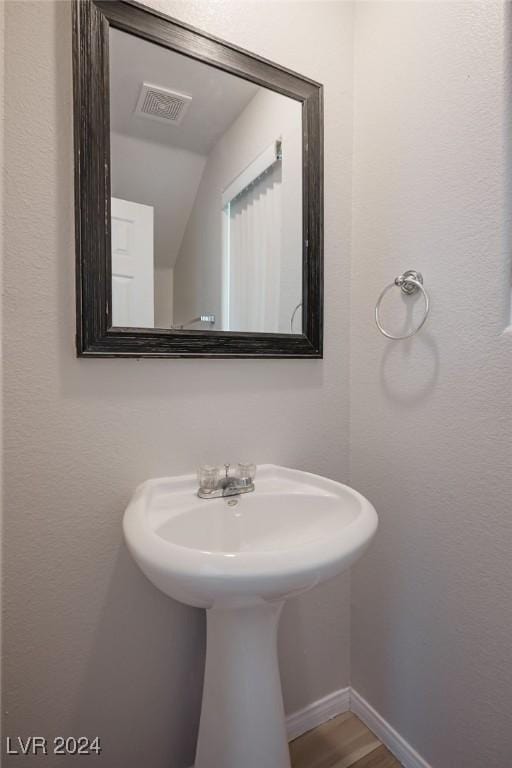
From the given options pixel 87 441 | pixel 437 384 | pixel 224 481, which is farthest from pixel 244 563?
pixel 437 384

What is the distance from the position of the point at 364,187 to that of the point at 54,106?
83 cm

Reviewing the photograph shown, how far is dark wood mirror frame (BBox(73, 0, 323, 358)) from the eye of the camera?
792 millimetres

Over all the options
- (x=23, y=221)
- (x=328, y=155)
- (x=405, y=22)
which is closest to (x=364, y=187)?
(x=328, y=155)

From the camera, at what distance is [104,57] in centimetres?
81

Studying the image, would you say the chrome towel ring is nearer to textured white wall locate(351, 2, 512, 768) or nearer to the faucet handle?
textured white wall locate(351, 2, 512, 768)

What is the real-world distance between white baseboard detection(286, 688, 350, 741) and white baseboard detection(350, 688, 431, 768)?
0.10 feet

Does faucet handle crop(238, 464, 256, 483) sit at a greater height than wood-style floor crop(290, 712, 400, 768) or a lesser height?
greater

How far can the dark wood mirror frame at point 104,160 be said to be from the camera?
2.60ft

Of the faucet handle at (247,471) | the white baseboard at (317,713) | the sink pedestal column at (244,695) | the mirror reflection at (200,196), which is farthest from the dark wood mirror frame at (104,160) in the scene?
the white baseboard at (317,713)

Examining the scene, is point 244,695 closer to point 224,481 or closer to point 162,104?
point 224,481

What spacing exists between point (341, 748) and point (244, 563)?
962 mm

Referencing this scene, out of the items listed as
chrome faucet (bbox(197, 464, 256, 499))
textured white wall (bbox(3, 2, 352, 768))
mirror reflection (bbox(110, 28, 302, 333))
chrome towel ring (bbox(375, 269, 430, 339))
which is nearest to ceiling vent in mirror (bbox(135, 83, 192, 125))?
mirror reflection (bbox(110, 28, 302, 333))

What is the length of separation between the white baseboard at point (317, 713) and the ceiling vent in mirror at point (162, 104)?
1670 millimetres

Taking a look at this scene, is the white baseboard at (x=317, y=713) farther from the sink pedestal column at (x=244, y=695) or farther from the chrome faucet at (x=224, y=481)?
the chrome faucet at (x=224, y=481)
